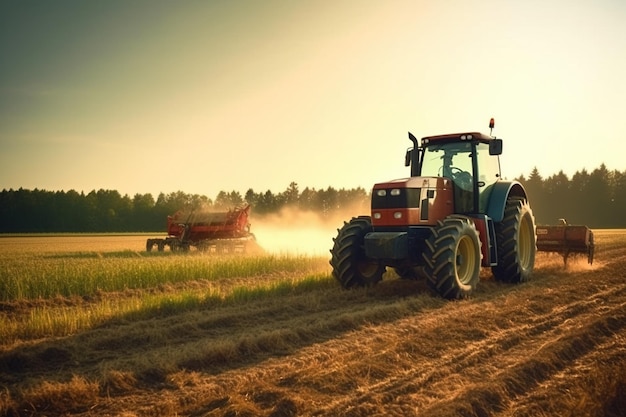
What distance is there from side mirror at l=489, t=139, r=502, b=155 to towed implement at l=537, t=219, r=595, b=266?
486cm

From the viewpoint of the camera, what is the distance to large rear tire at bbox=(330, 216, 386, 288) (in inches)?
378

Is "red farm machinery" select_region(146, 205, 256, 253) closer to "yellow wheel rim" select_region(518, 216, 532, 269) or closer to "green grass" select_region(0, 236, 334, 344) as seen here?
"green grass" select_region(0, 236, 334, 344)

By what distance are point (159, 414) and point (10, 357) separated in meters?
2.72

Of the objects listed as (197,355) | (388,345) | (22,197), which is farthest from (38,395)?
(22,197)

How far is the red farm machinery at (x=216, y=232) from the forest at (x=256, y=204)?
121 feet

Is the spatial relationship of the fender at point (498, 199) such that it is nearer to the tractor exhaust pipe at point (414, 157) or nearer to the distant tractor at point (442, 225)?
the distant tractor at point (442, 225)

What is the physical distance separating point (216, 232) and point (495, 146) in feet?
42.6

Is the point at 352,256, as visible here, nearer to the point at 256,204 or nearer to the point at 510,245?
the point at 510,245

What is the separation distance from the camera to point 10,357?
213 inches

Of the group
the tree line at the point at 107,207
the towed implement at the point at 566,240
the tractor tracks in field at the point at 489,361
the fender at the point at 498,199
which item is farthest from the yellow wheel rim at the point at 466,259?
the tree line at the point at 107,207

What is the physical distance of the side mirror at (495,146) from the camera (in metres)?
10.1

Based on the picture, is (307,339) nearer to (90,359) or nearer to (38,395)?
(90,359)

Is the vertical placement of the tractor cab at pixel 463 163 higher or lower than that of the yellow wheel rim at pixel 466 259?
higher

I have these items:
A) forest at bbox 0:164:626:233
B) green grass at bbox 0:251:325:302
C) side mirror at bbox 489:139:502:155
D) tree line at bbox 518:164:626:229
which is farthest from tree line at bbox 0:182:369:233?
side mirror at bbox 489:139:502:155
